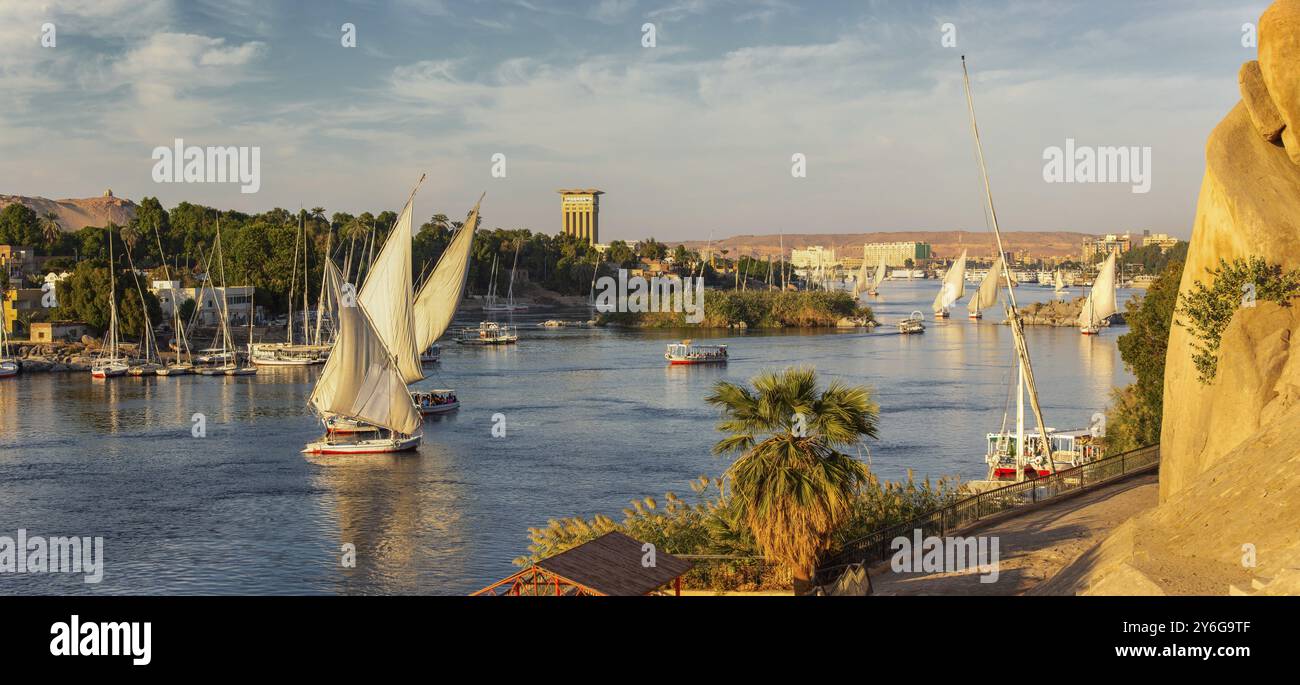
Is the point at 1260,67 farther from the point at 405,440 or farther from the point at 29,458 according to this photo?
the point at 29,458

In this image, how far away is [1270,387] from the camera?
1412cm

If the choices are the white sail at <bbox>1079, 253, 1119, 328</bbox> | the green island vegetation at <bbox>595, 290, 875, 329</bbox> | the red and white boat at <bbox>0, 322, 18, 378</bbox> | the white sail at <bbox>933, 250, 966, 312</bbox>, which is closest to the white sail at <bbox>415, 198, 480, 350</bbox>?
the red and white boat at <bbox>0, 322, 18, 378</bbox>

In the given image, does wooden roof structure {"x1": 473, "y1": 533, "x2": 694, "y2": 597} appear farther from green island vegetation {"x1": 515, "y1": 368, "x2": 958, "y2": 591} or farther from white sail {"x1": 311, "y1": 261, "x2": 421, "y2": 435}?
white sail {"x1": 311, "y1": 261, "x2": 421, "y2": 435}

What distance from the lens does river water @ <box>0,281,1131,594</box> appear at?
24.8m

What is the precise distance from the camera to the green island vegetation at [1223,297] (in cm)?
1476

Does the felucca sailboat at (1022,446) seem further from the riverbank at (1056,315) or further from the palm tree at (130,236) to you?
the palm tree at (130,236)

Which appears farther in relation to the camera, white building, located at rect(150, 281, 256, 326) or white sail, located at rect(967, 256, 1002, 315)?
white sail, located at rect(967, 256, 1002, 315)

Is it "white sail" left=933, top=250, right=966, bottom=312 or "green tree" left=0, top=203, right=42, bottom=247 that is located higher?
"green tree" left=0, top=203, right=42, bottom=247

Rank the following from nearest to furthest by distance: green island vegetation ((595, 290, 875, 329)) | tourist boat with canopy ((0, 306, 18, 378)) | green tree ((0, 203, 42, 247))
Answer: tourist boat with canopy ((0, 306, 18, 378)) < green island vegetation ((595, 290, 875, 329)) < green tree ((0, 203, 42, 247))

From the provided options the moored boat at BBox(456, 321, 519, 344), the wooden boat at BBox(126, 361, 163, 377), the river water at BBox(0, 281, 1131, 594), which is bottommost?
the river water at BBox(0, 281, 1131, 594)

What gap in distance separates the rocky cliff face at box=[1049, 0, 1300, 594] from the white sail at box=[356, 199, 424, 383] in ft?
103

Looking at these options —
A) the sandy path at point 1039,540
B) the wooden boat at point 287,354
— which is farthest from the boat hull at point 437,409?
the sandy path at point 1039,540
